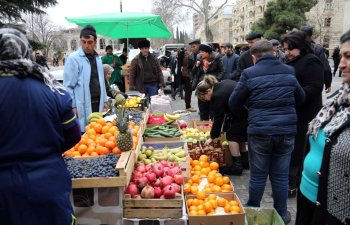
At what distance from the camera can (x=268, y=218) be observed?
3.37 meters

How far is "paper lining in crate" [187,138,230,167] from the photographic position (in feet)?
17.1

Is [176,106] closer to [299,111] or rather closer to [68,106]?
[299,111]

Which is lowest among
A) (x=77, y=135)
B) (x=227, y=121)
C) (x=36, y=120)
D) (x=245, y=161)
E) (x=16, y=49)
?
(x=245, y=161)

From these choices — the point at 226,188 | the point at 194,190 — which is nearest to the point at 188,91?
the point at 226,188

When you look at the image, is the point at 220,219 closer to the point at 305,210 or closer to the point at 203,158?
the point at 305,210

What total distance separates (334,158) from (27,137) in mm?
1761

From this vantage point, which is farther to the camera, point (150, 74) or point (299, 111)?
point (150, 74)

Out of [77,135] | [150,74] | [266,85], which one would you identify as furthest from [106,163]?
[150,74]

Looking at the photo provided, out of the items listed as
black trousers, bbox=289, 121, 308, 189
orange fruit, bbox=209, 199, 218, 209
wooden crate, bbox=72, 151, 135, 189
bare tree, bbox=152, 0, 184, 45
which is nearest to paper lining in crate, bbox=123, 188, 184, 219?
wooden crate, bbox=72, 151, 135, 189

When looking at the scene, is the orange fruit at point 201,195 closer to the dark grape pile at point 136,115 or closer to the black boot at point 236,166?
the dark grape pile at point 136,115

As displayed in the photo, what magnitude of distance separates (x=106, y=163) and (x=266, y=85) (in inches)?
66.9

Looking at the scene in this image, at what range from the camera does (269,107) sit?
10.8 feet

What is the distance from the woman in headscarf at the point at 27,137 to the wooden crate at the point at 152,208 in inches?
38.4

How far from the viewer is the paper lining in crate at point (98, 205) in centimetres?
294
